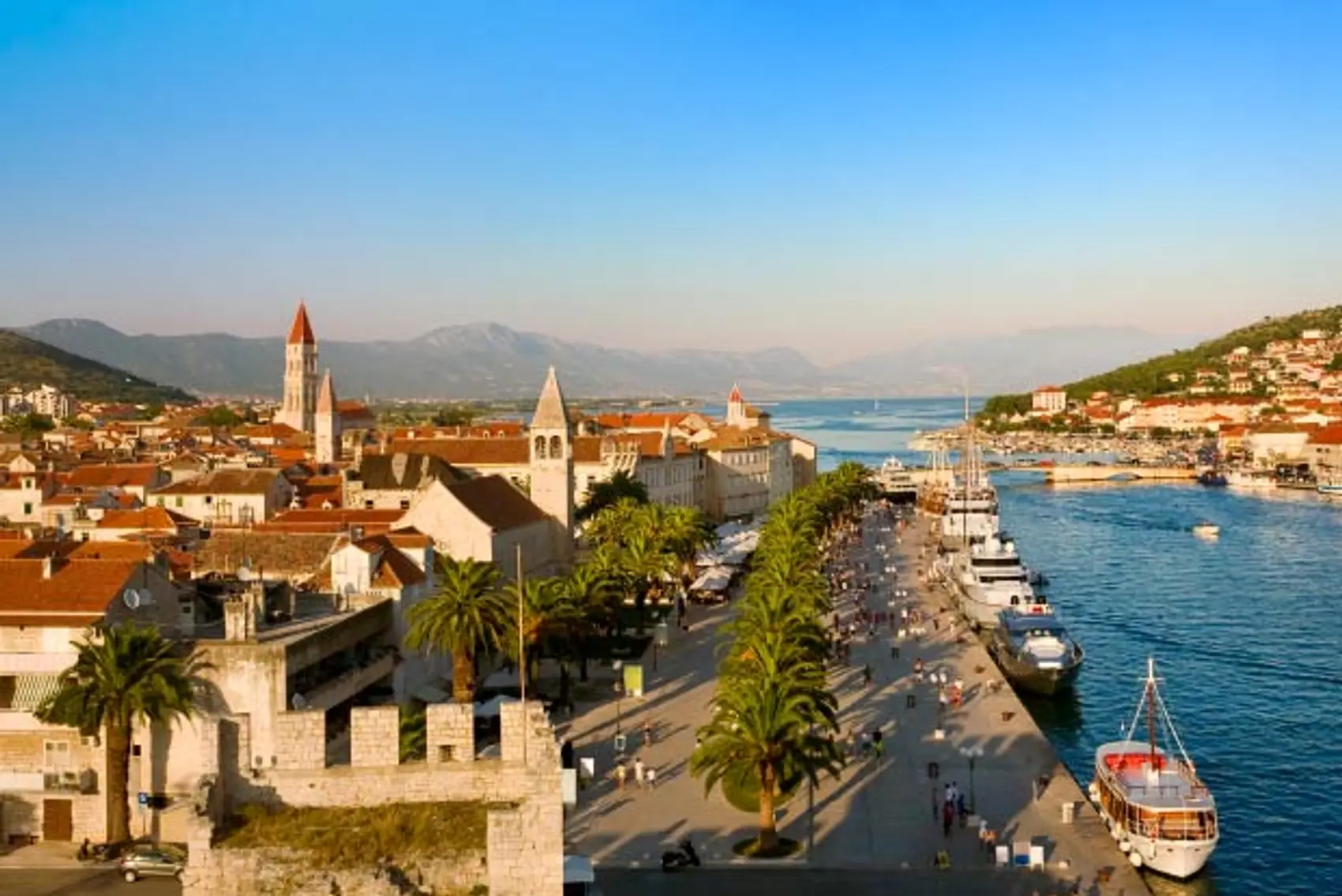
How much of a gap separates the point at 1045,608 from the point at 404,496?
39.0m

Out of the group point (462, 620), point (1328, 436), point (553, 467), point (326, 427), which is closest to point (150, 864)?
point (462, 620)

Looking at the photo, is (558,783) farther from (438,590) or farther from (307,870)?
(438,590)

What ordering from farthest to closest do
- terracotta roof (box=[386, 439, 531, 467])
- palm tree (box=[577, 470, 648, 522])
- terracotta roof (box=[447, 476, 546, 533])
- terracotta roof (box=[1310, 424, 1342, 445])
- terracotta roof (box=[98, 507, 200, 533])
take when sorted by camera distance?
terracotta roof (box=[1310, 424, 1342, 445]) < terracotta roof (box=[386, 439, 531, 467]) < palm tree (box=[577, 470, 648, 522]) < terracotta roof (box=[98, 507, 200, 533]) < terracotta roof (box=[447, 476, 546, 533])

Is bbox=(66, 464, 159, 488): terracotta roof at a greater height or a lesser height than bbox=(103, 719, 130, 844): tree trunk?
greater

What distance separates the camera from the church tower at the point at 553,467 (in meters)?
69.7

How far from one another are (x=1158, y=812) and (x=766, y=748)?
10.5m

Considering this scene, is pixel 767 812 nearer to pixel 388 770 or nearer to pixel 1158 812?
pixel 1158 812

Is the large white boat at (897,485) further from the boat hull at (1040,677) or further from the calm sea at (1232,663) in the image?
the boat hull at (1040,677)

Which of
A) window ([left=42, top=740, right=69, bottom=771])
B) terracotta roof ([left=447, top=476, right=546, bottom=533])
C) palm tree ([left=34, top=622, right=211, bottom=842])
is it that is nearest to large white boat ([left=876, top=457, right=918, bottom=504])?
terracotta roof ([left=447, top=476, right=546, bottom=533])

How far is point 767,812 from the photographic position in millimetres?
32000

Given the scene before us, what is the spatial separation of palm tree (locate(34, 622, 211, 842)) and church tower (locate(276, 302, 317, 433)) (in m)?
139

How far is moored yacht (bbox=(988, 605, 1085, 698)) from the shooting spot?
54.2 meters

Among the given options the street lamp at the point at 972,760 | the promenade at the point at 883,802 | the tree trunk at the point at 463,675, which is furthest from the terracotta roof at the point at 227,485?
the street lamp at the point at 972,760

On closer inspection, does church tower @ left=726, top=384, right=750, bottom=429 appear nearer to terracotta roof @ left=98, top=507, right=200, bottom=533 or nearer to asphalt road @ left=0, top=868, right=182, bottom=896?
terracotta roof @ left=98, top=507, right=200, bottom=533
